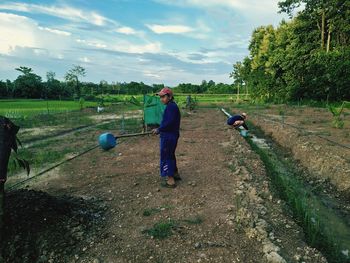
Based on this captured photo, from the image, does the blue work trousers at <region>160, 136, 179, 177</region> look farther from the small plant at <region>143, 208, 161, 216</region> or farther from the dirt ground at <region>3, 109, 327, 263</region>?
the small plant at <region>143, 208, 161, 216</region>

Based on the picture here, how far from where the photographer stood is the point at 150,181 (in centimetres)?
592

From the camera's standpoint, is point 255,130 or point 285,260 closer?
point 285,260

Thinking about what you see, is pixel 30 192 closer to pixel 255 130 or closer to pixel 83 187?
pixel 83 187

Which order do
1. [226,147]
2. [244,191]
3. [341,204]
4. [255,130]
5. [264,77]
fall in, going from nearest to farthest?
[244,191] < [341,204] < [226,147] < [255,130] < [264,77]

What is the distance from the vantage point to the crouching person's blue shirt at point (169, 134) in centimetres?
535

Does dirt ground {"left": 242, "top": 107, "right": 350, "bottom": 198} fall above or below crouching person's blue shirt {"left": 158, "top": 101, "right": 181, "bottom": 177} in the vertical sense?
below

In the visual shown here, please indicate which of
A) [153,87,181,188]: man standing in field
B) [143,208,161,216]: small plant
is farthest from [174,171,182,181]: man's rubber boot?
[143,208,161,216]: small plant

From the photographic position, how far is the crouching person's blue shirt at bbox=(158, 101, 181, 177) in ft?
17.6

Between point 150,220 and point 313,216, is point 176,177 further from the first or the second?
point 313,216

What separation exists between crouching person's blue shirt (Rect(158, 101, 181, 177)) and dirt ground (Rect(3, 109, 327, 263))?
0.45 metres

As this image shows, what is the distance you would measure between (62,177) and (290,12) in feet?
97.0

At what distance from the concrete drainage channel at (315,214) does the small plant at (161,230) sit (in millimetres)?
1987

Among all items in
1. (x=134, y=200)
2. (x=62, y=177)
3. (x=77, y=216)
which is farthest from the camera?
(x=62, y=177)

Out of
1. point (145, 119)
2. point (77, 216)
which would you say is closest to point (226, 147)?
point (145, 119)
